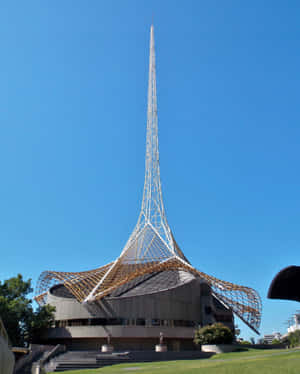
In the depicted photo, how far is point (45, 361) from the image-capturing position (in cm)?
3033

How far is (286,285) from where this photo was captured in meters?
11.6

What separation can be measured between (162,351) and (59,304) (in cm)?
1696

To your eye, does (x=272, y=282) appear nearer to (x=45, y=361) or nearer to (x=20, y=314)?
(x=45, y=361)

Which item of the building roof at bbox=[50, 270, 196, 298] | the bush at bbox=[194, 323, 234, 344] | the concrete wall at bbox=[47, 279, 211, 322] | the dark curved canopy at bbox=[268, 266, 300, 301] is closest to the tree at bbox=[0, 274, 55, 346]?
the concrete wall at bbox=[47, 279, 211, 322]

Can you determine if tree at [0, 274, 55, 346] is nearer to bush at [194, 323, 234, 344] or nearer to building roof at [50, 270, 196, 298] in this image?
building roof at [50, 270, 196, 298]

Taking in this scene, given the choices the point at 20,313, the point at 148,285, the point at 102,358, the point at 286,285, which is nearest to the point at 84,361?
the point at 102,358

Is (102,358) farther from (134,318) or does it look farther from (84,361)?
(134,318)

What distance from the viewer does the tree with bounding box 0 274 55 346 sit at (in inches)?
1412

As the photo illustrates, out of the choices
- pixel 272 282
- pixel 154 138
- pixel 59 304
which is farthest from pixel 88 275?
pixel 272 282

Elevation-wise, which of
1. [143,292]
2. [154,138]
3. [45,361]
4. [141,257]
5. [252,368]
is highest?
[154,138]

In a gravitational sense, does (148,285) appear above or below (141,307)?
above

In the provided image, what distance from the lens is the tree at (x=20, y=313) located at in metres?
35.9

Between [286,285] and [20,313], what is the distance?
1307 inches

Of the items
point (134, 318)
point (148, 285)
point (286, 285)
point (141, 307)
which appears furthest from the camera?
point (148, 285)
